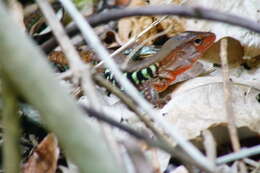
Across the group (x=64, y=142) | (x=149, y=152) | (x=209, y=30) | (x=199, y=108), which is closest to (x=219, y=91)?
(x=199, y=108)

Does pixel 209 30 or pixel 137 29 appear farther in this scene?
pixel 137 29

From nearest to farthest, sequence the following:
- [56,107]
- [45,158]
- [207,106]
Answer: [56,107], [45,158], [207,106]

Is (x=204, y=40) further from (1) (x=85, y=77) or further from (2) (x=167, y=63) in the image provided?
(1) (x=85, y=77)

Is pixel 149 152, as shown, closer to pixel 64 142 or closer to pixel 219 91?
pixel 219 91

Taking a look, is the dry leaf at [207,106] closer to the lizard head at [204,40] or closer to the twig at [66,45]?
the lizard head at [204,40]

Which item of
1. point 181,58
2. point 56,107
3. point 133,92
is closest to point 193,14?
point 133,92

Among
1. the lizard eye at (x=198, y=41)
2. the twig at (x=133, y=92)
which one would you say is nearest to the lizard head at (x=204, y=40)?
the lizard eye at (x=198, y=41)
